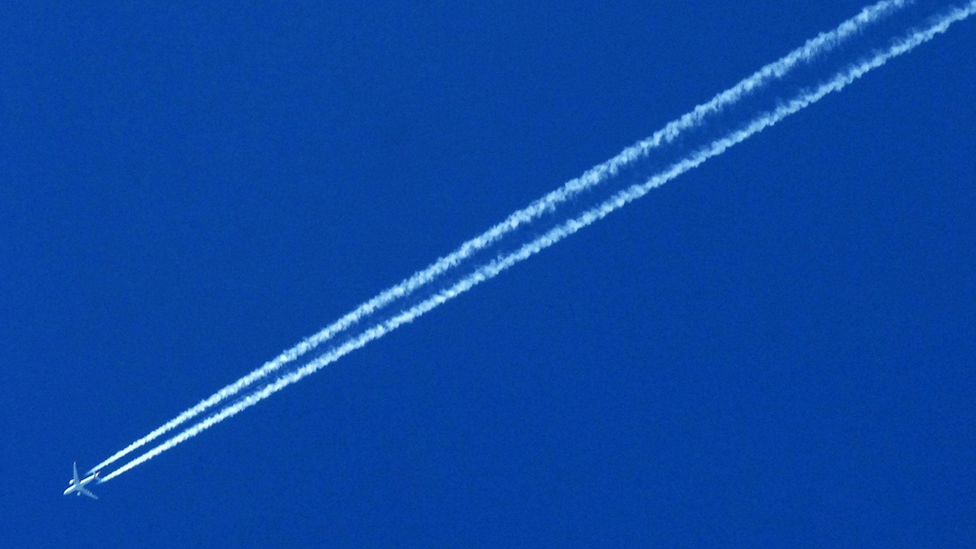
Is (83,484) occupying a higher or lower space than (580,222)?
lower

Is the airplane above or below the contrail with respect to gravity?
below

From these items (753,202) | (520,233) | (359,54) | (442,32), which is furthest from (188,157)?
(753,202)

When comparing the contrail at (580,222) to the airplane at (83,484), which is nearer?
the contrail at (580,222)

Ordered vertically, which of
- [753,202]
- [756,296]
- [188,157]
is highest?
[188,157]

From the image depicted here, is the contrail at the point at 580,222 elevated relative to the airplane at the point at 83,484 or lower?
elevated

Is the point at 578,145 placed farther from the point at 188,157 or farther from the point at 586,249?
the point at 188,157

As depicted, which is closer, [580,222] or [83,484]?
[580,222]

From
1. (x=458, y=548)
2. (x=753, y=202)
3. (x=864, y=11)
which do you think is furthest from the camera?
(x=458, y=548)

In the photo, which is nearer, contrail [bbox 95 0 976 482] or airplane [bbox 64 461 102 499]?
contrail [bbox 95 0 976 482]
